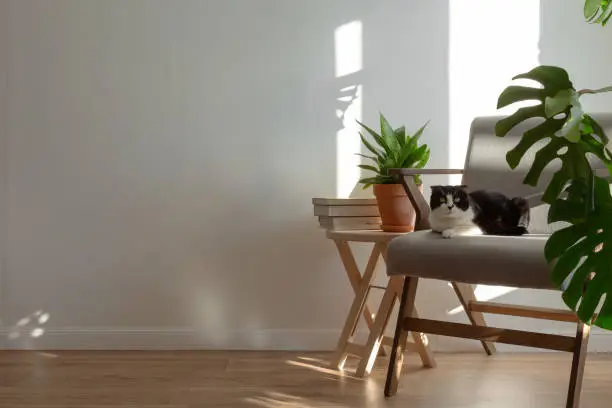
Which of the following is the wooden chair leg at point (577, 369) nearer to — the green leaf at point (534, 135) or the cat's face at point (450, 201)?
the cat's face at point (450, 201)

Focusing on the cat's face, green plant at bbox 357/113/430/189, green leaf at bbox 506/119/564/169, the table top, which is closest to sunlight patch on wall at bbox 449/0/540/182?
green plant at bbox 357/113/430/189

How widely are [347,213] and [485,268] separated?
869 mm

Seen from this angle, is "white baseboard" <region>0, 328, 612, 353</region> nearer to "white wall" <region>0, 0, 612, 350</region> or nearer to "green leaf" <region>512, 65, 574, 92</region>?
"white wall" <region>0, 0, 612, 350</region>

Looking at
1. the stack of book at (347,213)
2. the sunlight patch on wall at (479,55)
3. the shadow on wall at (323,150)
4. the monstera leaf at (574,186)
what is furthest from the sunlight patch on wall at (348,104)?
the monstera leaf at (574,186)

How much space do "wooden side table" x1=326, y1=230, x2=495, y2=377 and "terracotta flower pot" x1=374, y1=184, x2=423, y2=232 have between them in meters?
0.08

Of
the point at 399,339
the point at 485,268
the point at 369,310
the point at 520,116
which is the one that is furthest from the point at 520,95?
the point at 369,310

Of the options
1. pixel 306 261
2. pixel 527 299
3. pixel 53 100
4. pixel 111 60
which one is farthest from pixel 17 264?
pixel 527 299

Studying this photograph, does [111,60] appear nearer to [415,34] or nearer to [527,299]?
[415,34]

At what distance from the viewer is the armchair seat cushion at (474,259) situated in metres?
2.23

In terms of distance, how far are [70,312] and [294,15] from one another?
1.54 meters

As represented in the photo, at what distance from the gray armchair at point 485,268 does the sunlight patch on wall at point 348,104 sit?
591 millimetres

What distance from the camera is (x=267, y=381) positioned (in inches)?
110

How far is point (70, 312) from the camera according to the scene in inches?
134

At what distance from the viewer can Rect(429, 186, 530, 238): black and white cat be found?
8.36 feet
